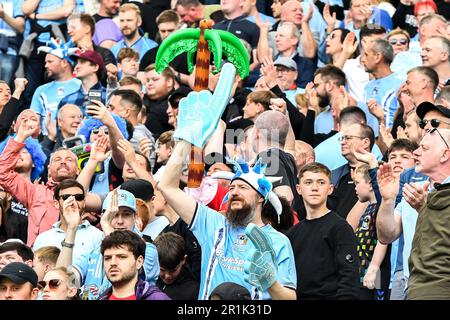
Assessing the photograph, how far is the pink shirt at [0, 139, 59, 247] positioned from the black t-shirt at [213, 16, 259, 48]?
14.6 ft

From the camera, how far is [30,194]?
13.9 metres

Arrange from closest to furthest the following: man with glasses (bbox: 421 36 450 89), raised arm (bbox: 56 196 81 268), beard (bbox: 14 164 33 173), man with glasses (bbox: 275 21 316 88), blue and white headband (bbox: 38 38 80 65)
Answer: raised arm (bbox: 56 196 81 268) < beard (bbox: 14 164 33 173) < man with glasses (bbox: 421 36 450 89) < blue and white headband (bbox: 38 38 80 65) < man with glasses (bbox: 275 21 316 88)

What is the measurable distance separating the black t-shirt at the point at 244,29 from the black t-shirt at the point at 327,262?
6438mm

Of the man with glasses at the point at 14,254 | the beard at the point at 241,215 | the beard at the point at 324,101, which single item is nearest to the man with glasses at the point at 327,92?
the beard at the point at 324,101

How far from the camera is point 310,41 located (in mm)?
18016

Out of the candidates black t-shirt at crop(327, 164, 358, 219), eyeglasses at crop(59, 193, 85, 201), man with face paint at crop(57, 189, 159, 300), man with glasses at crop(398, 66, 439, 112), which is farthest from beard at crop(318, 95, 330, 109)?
man with face paint at crop(57, 189, 159, 300)

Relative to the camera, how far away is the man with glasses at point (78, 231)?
41.1ft

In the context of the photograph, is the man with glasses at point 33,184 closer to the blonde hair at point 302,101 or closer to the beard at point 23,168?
the beard at point 23,168

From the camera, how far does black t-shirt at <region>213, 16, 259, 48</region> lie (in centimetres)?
1767

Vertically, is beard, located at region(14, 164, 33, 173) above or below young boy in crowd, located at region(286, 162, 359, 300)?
above

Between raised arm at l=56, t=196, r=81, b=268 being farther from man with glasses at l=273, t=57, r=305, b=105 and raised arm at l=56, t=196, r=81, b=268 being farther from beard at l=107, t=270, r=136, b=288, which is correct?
man with glasses at l=273, t=57, r=305, b=105

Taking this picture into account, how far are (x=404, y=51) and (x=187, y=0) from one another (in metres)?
3.10

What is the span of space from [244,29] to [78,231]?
5702mm

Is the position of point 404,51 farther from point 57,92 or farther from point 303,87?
point 57,92
